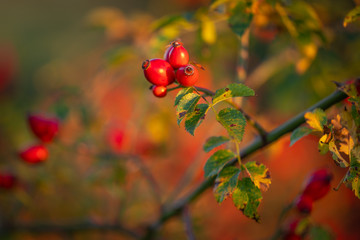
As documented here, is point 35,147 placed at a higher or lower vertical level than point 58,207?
higher

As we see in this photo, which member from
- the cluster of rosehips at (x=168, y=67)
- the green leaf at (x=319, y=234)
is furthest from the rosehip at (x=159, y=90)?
the green leaf at (x=319, y=234)

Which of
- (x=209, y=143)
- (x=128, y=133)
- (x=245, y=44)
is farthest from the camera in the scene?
(x=128, y=133)

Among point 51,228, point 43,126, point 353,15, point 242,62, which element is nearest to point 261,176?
point 353,15

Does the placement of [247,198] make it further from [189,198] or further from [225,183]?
[189,198]

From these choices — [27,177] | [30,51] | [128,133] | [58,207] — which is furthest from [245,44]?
[30,51]

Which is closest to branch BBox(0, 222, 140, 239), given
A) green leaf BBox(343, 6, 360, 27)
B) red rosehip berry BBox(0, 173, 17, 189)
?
red rosehip berry BBox(0, 173, 17, 189)

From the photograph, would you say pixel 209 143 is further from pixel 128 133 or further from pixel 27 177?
pixel 27 177

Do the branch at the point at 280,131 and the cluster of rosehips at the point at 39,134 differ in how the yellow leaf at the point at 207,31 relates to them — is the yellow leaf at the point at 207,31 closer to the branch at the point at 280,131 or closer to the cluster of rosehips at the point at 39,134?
the branch at the point at 280,131
